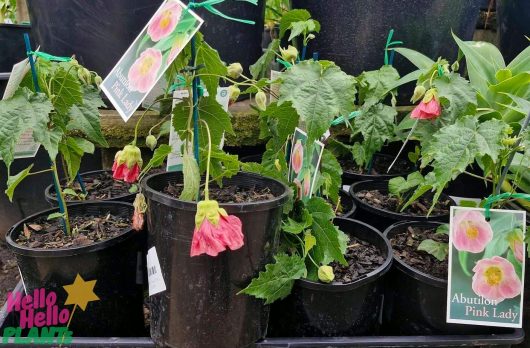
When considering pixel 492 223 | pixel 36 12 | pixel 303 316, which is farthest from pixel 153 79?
pixel 36 12

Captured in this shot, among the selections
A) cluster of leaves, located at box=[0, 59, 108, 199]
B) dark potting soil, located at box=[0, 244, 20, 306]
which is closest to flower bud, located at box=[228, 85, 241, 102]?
cluster of leaves, located at box=[0, 59, 108, 199]

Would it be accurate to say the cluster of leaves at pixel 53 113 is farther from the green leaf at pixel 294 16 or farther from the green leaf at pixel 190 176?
the green leaf at pixel 294 16

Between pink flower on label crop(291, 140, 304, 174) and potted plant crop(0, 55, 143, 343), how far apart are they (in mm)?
334

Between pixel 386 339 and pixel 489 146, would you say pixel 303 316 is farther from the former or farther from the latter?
pixel 489 146

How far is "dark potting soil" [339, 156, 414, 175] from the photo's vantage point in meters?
1.32

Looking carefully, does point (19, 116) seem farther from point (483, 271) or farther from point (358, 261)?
point (483, 271)

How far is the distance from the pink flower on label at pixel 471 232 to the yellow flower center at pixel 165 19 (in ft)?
1.79

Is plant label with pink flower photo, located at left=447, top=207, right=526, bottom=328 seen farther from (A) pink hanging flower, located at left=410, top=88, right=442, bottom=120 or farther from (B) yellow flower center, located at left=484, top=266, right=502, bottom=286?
(A) pink hanging flower, located at left=410, top=88, right=442, bottom=120

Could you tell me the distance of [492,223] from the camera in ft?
2.55

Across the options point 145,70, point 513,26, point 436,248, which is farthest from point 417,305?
point 513,26

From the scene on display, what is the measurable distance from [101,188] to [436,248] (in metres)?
0.78

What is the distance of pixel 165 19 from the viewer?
2.10ft

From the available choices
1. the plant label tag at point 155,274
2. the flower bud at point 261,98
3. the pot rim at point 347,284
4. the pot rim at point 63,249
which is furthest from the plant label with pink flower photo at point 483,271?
the pot rim at point 63,249

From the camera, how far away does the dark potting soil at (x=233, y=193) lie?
2.50 feet
